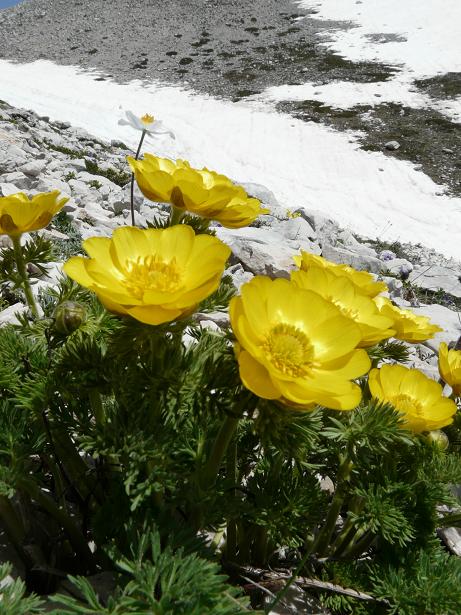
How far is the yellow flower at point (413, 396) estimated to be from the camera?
1484 millimetres

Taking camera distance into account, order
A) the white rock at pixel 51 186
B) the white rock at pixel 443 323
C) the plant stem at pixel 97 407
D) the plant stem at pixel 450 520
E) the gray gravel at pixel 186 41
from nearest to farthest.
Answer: the plant stem at pixel 97 407, the plant stem at pixel 450 520, the white rock at pixel 443 323, the white rock at pixel 51 186, the gray gravel at pixel 186 41

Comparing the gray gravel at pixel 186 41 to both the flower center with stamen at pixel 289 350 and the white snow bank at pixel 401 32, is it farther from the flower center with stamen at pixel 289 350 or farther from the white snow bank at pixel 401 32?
the flower center with stamen at pixel 289 350

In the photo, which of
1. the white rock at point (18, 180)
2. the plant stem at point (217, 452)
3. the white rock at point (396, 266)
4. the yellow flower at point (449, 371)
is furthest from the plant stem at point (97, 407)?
the white rock at point (396, 266)

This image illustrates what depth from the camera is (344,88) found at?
89.0 feet

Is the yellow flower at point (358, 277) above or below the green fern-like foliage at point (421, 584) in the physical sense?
above

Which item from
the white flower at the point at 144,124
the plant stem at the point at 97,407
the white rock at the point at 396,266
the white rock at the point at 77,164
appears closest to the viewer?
the plant stem at the point at 97,407

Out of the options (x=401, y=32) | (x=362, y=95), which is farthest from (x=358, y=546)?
(x=401, y=32)

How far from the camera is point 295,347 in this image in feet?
3.64

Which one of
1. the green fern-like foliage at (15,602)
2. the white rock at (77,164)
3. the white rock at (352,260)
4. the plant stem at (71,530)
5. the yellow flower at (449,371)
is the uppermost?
the green fern-like foliage at (15,602)

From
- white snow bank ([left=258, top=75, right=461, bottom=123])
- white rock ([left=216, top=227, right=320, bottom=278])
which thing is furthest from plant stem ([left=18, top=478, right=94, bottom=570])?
white snow bank ([left=258, top=75, right=461, bottom=123])

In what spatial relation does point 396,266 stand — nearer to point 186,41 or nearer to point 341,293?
point 341,293

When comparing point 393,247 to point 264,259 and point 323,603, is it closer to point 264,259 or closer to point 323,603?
point 264,259

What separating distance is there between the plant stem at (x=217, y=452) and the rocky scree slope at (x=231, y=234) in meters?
1.14

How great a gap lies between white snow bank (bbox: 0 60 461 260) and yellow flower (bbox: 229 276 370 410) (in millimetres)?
12469
